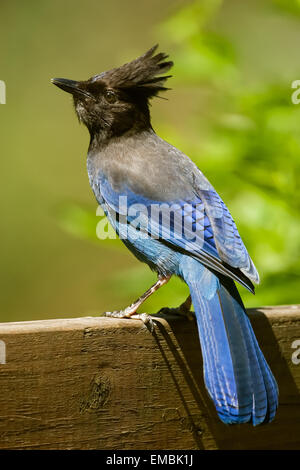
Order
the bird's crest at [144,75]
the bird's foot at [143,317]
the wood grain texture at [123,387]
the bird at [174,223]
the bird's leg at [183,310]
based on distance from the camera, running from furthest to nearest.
Answer: the bird's crest at [144,75], the bird's leg at [183,310], the bird's foot at [143,317], the bird at [174,223], the wood grain texture at [123,387]

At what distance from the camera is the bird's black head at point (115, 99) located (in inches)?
130

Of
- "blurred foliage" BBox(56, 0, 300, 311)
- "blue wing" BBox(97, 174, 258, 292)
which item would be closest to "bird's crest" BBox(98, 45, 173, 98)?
"blurred foliage" BBox(56, 0, 300, 311)

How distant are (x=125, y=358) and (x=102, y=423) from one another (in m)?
0.18

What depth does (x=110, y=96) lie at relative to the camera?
3.39m

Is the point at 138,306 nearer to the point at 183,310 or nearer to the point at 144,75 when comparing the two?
the point at 183,310

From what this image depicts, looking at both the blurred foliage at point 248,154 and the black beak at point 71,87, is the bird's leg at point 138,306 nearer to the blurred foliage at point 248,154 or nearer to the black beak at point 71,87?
the blurred foliage at point 248,154

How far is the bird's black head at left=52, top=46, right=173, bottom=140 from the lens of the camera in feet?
10.8

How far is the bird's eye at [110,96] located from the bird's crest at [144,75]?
38mm

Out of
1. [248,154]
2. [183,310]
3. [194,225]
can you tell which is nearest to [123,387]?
[183,310]

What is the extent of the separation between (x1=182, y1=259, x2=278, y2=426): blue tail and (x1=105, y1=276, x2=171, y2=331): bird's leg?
0.16 metres

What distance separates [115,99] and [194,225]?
78cm

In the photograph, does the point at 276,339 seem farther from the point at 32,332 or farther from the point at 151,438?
the point at 32,332

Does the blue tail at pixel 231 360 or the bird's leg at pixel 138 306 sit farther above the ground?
the bird's leg at pixel 138 306

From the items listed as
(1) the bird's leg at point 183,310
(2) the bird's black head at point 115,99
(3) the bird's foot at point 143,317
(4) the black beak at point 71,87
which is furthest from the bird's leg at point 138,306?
(4) the black beak at point 71,87
